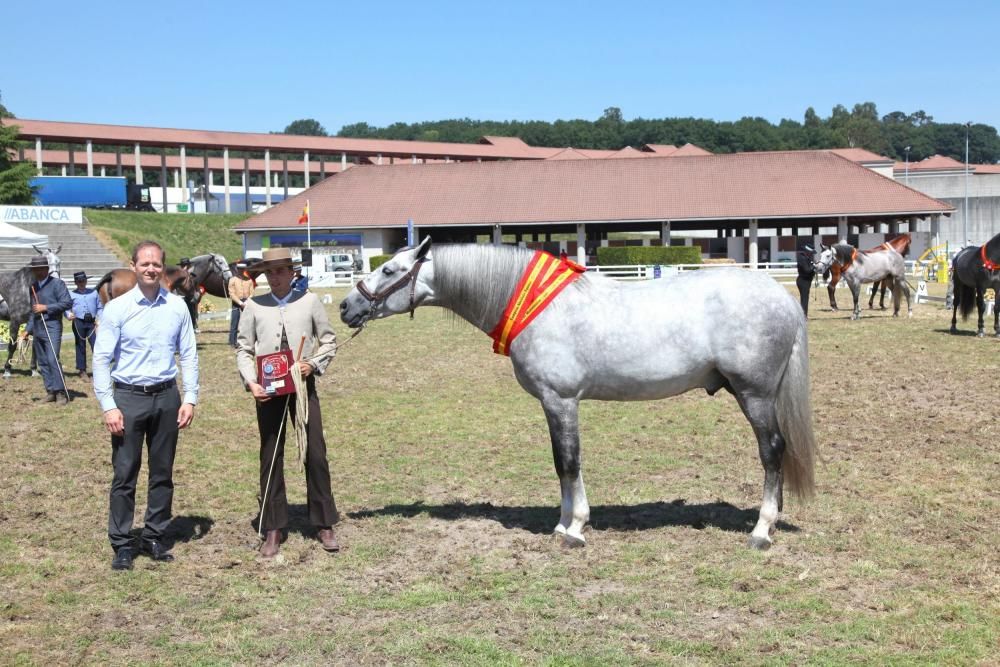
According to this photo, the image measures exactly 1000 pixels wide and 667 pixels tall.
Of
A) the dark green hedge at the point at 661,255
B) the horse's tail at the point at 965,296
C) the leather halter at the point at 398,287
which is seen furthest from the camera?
the dark green hedge at the point at 661,255

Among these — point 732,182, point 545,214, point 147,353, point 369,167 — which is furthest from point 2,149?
point 147,353

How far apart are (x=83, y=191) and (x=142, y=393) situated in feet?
202

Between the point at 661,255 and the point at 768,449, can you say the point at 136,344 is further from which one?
the point at 661,255

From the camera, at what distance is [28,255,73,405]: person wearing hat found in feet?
43.7

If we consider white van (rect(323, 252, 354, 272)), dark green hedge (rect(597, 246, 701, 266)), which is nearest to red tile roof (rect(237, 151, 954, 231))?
white van (rect(323, 252, 354, 272))

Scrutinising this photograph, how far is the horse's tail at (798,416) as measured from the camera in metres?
6.73

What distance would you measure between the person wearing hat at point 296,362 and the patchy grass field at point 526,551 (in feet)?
0.89

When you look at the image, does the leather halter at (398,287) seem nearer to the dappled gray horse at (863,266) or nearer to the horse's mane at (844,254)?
the dappled gray horse at (863,266)

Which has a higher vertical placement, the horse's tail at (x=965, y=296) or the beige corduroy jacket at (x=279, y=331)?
the beige corduroy jacket at (x=279, y=331)

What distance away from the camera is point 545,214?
166ft

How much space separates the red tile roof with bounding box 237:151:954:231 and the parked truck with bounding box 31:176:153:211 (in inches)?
566

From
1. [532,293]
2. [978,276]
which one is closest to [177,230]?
[978,276]

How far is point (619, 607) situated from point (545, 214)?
151 feet

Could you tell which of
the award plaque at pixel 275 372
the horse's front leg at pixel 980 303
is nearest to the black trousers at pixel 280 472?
the award plaque at pixel 275 372
